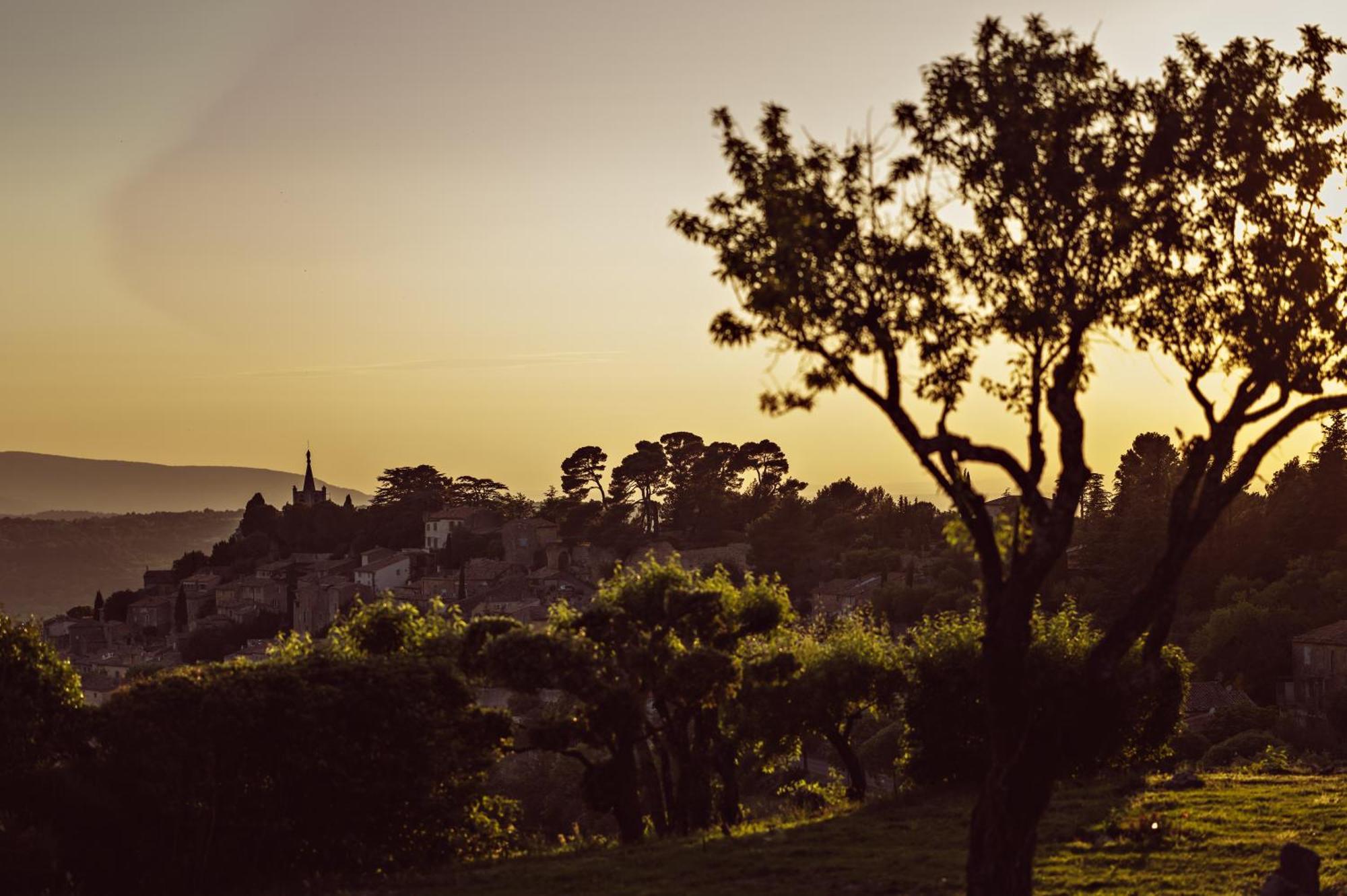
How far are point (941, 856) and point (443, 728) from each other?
8.33 metres

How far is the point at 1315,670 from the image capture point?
67.9 metres

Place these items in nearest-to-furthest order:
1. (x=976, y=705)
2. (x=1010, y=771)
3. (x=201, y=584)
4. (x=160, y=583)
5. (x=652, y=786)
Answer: (x=1010, y=771) → (x=976, y=705) → (x=652, y=786) → (x=201, y=584) → (x=160, y=583)

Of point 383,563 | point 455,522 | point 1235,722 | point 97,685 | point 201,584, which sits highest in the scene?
point 455,522

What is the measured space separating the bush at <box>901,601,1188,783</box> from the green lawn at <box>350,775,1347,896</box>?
9.49 feet

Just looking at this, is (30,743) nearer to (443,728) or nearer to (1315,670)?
(443,728)

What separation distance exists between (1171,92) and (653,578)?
14.5 m

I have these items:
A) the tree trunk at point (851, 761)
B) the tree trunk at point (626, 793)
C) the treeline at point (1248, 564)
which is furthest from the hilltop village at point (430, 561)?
the tree trunk at point (626, 793)

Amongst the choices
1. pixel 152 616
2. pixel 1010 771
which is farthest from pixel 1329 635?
pixel 152 616

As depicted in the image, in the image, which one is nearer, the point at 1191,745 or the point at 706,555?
the point at 1191,745

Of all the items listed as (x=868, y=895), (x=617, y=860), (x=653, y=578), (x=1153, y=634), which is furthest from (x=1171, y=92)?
(x=653, y=578)

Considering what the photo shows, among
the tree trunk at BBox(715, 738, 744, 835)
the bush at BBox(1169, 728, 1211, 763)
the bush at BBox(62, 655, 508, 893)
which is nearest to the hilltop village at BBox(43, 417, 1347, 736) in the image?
the bush at BBox(1169, 728, 1211, 763)

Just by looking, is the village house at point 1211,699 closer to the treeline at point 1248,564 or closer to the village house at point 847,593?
the treeline at point 1248,564

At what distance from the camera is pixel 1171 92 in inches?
595

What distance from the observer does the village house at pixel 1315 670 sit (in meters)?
65.0
